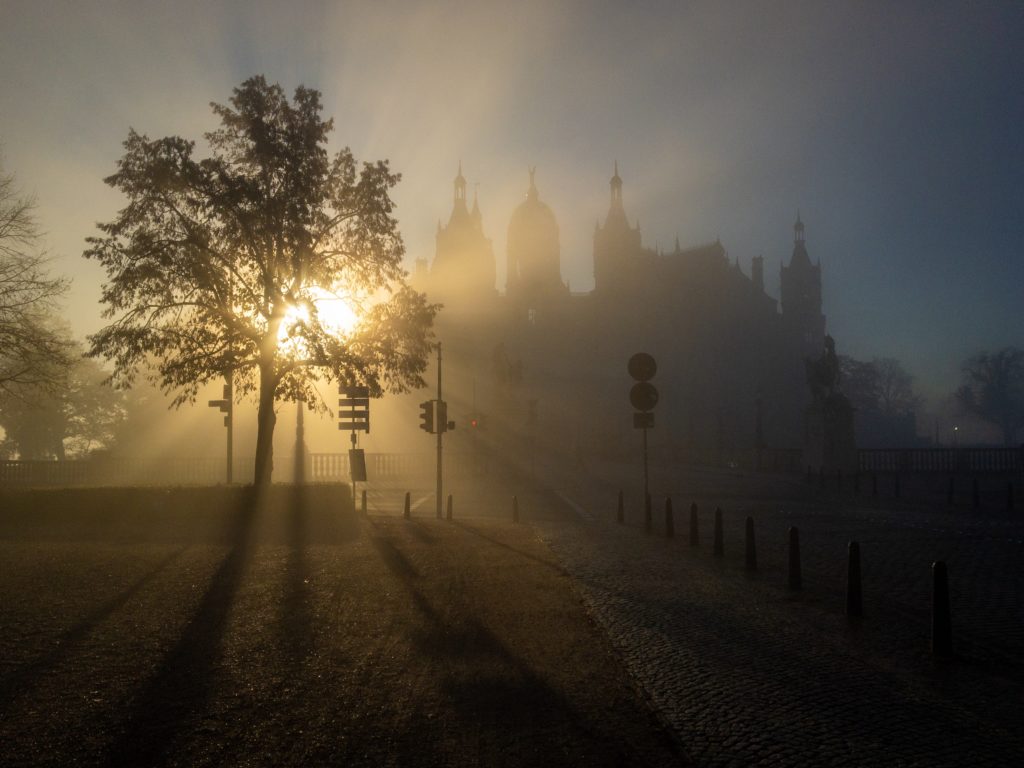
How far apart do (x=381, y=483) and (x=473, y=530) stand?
26.4 meters

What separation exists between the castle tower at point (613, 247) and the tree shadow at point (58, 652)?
87175 millimetres

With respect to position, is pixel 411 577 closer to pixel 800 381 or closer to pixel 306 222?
pixel 306 222

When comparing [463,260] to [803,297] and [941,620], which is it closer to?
[803,297]

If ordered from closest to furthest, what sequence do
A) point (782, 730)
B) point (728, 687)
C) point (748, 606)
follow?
point (782, 730) < point (728, 687) < point (748, 606)

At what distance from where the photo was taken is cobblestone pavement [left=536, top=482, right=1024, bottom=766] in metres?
5.28

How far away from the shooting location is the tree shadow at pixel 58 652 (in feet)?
20.0

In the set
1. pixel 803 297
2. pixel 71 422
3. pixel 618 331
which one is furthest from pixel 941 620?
pixel 803 297

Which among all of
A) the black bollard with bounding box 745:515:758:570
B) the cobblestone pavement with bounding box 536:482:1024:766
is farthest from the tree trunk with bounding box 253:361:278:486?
the black bollard with bounding box 745:515:758:570

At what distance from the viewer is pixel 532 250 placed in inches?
4050

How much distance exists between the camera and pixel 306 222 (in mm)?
21594

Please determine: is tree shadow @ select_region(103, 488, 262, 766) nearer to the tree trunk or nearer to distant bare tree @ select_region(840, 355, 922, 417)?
the tree trunk

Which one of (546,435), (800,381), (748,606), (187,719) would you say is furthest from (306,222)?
(800,381)

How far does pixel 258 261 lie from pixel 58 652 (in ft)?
50.0

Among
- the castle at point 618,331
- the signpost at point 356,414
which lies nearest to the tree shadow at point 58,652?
the signpost at point 356,414
